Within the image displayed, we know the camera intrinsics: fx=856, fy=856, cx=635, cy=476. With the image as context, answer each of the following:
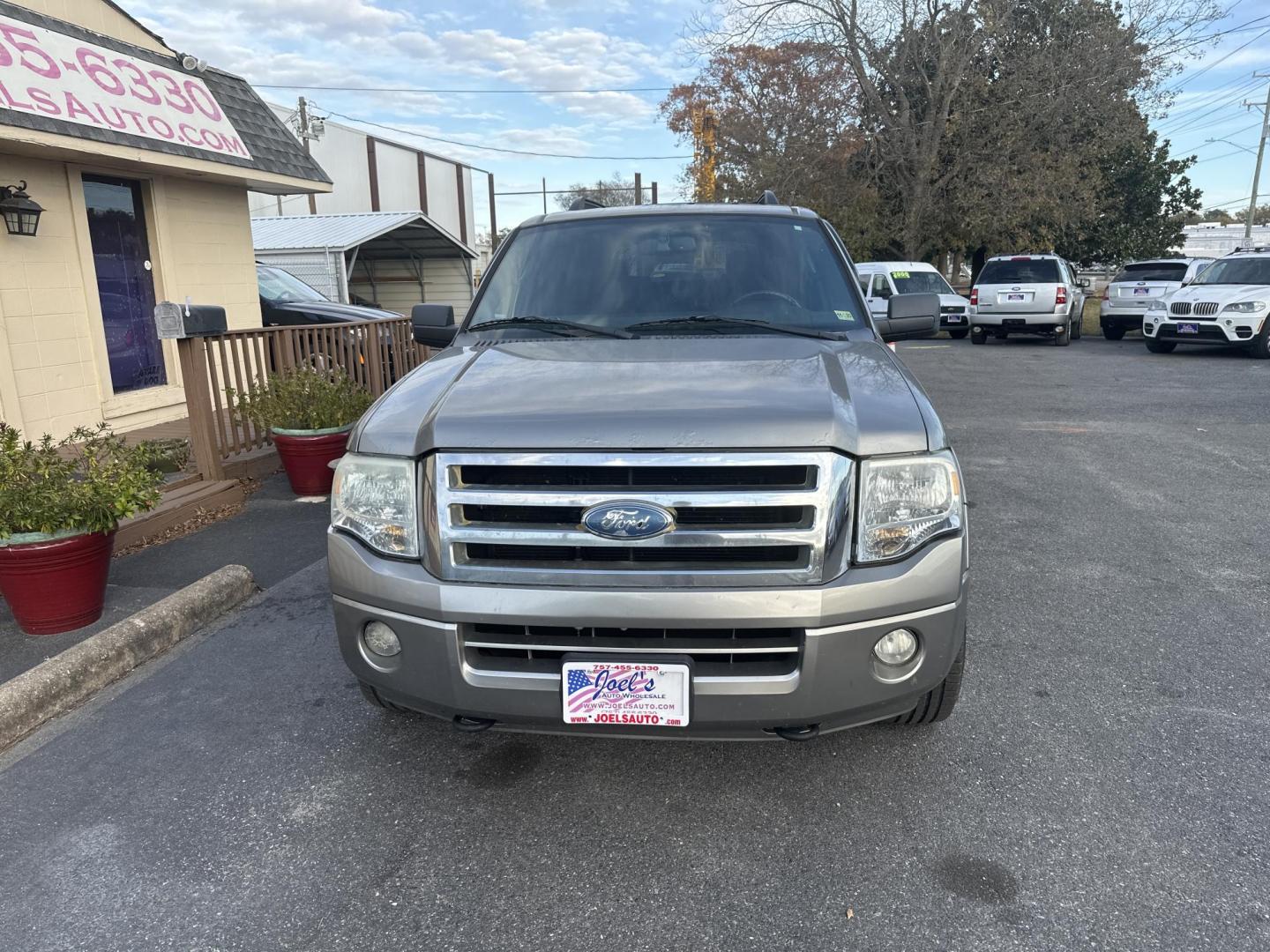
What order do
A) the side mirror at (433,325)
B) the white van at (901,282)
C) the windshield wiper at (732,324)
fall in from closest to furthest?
1. the windshield wiper at (732,324)
2. the side mirror at (433,325)
3. the white van at (901,282)

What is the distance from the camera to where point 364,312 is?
11523 millimetres

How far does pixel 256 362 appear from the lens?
6.87m

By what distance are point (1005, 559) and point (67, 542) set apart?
193 inches

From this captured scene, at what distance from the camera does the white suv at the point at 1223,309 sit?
14727mm

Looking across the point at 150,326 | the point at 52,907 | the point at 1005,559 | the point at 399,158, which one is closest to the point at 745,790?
the point at 52,907

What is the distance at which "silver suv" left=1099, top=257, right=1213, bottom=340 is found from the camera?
18.3 m

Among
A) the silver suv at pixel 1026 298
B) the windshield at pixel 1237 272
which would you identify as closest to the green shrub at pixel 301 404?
the silver suv at pixel 1026 298

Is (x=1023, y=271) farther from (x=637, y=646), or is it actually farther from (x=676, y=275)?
(x=637, y=646)

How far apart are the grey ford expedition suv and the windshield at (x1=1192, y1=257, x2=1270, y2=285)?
16365 millimetres

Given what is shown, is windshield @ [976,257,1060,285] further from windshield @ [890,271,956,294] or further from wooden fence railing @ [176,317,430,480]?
wooden fence railing @ [176,317,430,480]

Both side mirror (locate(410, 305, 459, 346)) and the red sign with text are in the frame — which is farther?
the red sign with text

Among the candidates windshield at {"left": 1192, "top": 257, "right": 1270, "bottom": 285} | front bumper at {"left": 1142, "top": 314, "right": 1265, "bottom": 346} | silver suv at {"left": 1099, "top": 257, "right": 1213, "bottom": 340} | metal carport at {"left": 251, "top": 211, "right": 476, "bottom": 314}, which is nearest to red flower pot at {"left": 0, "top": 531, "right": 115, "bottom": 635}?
metal carport at {"left": 251, "top": 211, "right": 476, "bottom": 314}

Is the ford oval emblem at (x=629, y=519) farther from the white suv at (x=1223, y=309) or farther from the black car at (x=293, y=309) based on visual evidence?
the white suv at (x=1223, y=309)

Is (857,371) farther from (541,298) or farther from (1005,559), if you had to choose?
(1005,559)
